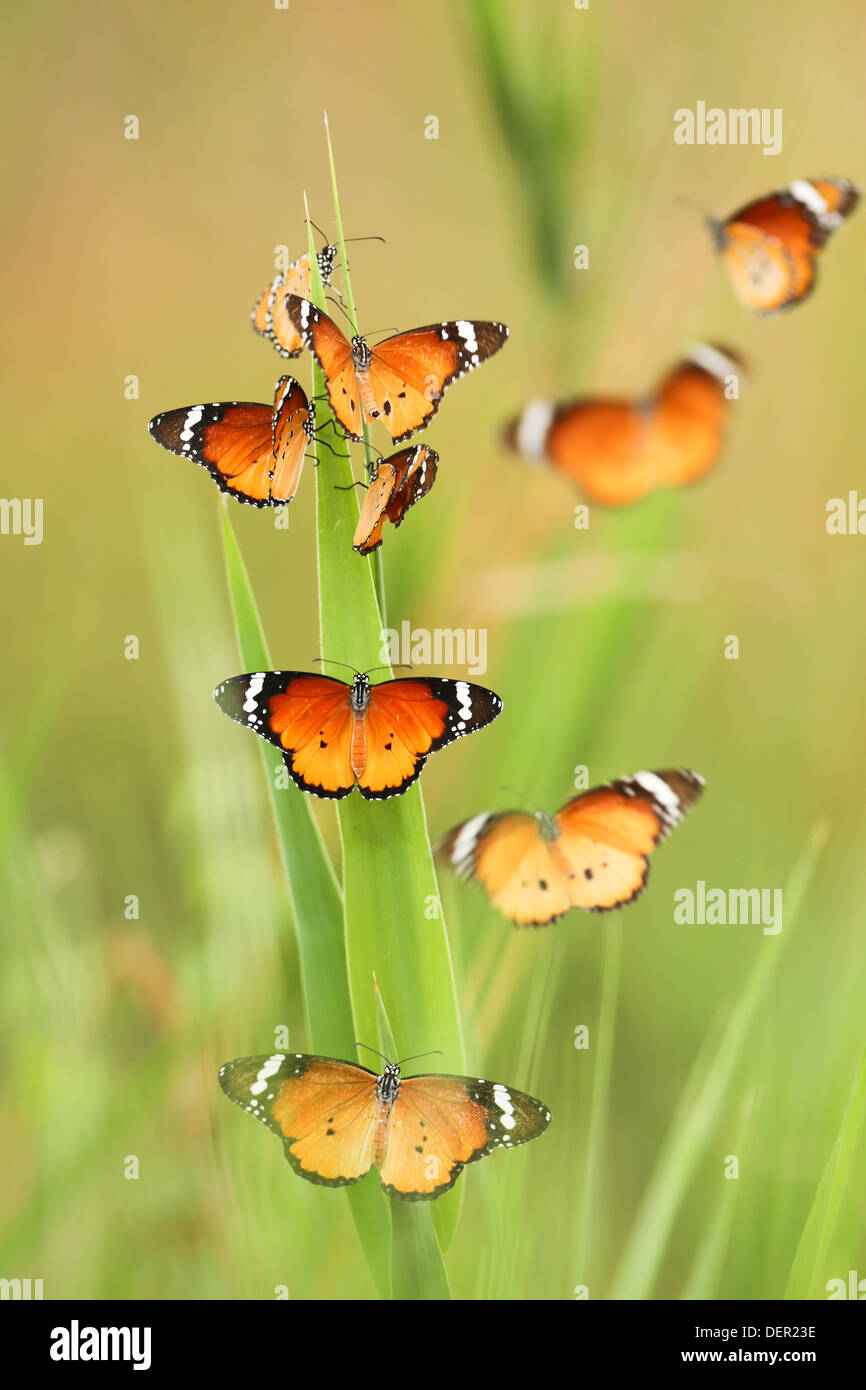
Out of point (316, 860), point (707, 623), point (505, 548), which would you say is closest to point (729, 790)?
point (707, 623)

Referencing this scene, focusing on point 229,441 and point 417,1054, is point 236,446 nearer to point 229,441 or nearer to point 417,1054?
point 229,441

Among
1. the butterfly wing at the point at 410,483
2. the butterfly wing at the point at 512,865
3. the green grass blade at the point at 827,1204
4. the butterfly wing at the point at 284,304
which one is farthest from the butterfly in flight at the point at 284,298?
the green grass blade at the point at 827,1204

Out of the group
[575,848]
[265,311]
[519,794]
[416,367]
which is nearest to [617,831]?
[575,848]

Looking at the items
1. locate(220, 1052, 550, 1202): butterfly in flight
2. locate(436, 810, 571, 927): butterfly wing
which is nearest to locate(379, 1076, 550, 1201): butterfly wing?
locate(220, 1052, 550, 1202): butterfly in flight

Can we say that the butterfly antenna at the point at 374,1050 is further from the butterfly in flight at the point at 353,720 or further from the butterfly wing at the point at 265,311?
the butterfly wing at the point at 265,311

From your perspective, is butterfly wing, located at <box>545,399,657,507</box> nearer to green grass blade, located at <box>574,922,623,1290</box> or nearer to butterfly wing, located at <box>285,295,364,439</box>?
butterfly wing, located at <box>285,295,364,439</box>
